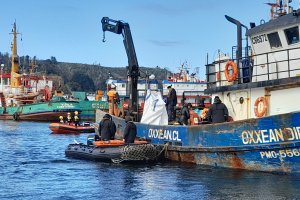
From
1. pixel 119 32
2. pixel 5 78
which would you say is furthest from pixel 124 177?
pixel 5 78

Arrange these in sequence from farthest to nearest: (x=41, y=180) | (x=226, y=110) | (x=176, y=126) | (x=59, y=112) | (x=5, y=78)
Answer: (x=5, y=78)
(x=59, y=112)
(x=176, y=126)
(x=226, y=110)
(x=41, y=180)

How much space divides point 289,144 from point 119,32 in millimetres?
12081

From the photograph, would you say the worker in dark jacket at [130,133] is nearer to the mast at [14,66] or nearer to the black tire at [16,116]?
the black tire at [16,116]

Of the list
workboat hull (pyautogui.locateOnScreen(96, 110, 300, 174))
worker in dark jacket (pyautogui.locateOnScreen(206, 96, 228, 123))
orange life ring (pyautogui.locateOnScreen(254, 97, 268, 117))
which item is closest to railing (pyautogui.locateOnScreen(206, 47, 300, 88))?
orange life ring (pyautogui.locateOnScreen(254, 97, 268, 117))

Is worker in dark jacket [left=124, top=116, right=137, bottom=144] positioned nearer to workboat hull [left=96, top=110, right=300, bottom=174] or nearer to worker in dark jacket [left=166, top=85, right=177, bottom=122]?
workboat hull [left=96, top=110, right=300, bottom=174]

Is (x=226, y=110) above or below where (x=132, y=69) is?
below

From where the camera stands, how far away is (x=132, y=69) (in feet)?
70.4

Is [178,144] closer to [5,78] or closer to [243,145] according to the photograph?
[243,145]

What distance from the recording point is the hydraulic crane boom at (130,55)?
69.9 feet

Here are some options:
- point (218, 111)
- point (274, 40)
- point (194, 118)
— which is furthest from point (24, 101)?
point (274, 40)

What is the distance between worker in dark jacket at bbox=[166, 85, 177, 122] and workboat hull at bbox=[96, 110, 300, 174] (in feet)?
5.65

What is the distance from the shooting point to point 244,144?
13.5 m

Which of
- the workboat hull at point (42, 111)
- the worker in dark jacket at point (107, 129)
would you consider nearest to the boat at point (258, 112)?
the worker in dark jacket at point (107, 129)

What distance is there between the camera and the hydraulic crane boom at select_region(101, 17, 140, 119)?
21297mm
